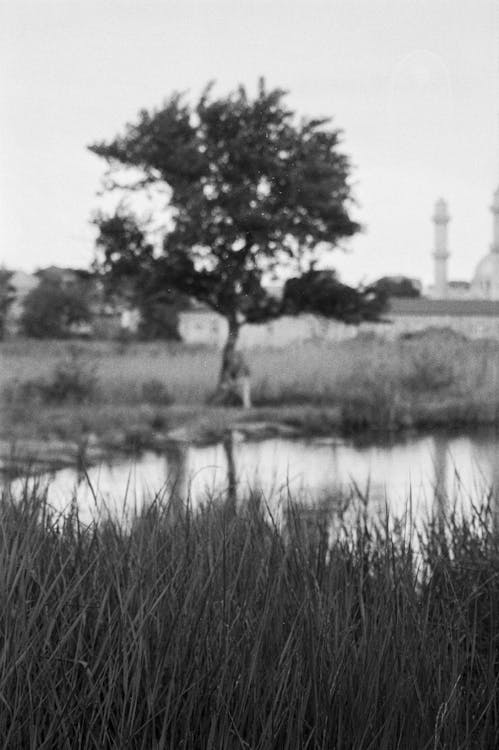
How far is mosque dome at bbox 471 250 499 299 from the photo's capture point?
15.2 m

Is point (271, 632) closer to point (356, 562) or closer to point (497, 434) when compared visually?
point (356, 562)

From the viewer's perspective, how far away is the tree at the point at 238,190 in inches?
390

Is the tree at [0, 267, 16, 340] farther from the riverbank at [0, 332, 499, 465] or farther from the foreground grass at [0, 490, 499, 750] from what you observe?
the foreground grass at [0, 490, 499, 750]

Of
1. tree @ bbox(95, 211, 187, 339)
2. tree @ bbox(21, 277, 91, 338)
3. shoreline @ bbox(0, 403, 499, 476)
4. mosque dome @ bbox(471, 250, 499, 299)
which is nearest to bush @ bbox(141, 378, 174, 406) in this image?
shoreline @ bbox(0, 403, 499, 476)

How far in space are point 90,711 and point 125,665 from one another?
0.17 meters

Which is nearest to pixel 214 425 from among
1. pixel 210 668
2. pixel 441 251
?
pixel 210 668

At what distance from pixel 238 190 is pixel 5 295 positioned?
2.25 m

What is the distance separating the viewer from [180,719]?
52.1 inches

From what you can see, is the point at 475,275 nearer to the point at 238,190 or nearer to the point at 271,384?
the point at 271,384

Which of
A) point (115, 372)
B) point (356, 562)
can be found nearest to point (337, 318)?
point (115, 372)

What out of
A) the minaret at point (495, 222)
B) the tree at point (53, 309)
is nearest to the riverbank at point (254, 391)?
the tree at point (53, 309)

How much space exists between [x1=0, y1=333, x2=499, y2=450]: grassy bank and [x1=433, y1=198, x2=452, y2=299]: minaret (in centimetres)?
371

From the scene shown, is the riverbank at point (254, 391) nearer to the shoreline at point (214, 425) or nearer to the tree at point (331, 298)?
the shoreline at point (214, 425)

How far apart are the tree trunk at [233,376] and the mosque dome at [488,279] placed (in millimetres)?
4261
